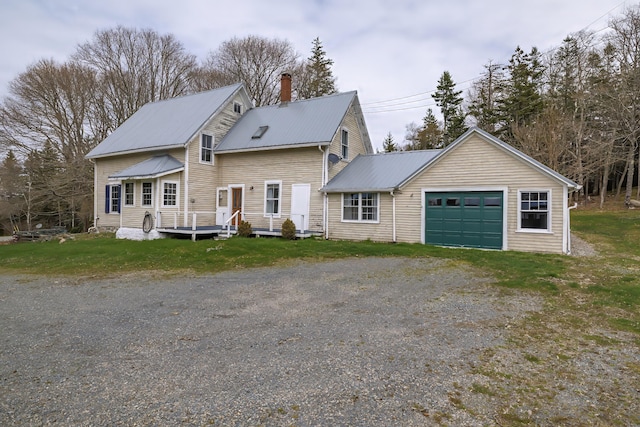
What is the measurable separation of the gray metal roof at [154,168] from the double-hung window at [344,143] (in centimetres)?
765

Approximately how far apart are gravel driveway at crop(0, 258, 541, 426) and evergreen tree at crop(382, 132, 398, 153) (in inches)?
1609

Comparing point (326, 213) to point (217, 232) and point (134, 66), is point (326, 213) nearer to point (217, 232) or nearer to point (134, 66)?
point (217, 232)

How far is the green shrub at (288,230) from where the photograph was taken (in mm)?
15188

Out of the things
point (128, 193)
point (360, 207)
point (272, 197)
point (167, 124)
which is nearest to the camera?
point (360, 207)

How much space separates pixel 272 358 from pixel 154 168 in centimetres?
1456

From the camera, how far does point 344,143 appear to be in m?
17.8

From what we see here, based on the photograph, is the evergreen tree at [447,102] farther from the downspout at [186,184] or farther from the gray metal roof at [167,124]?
the downspout at [186,184]

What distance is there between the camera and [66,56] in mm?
27844

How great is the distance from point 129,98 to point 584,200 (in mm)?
38795

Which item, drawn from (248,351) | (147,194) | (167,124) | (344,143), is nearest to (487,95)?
(344,143)

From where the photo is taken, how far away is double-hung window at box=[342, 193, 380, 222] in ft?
49.6

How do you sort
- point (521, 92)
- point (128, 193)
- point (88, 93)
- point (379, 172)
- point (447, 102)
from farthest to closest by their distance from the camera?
1. point (447, 102)
2. point (521, 92)
3. point (88, 93)
4. point (128, 193)
5. point (379, 172)

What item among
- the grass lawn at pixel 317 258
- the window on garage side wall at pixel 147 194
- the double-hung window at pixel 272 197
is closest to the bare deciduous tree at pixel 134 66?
the window on garage side wall at pixel 147 194

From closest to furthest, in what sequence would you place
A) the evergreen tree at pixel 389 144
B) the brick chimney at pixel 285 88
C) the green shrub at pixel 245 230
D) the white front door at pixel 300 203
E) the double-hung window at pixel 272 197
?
the green shrub at pixel 245 230
the white front door at pixel 300 203
the double-hung window at pixel 272 197
the brick chimney at pixel 285 88
the evergreen tree at pixel 389 144
